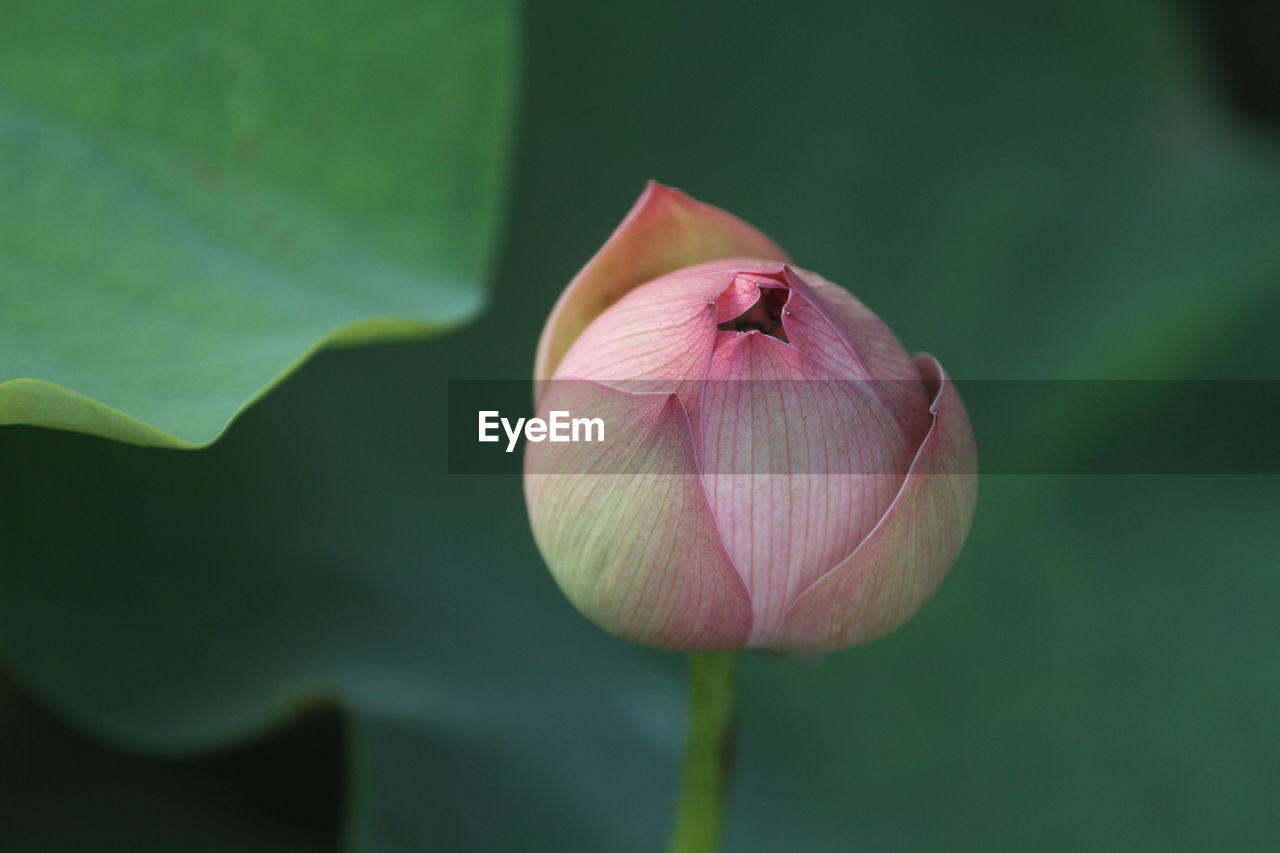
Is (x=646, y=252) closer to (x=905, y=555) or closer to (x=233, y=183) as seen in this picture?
(x=905, y=555)

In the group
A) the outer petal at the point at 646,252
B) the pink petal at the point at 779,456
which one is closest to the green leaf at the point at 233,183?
the outer petal at the point at 646,252

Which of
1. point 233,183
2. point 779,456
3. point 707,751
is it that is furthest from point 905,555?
point 233,183

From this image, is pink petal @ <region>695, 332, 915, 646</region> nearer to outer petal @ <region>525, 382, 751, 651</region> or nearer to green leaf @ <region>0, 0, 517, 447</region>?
outer petal @ <region>525, 382, 751, 651</region>

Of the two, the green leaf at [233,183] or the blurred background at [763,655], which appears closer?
the green leaf at [233,183]

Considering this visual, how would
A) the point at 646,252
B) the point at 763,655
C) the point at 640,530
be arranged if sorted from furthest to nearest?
the point at 763,655 → the point at 646,252 → the point at 640,530

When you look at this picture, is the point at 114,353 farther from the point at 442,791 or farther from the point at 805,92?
the point at 805,92

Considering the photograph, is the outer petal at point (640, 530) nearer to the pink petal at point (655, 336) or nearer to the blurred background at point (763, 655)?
the pink petal at point (655, 336)
